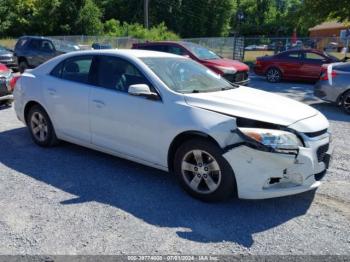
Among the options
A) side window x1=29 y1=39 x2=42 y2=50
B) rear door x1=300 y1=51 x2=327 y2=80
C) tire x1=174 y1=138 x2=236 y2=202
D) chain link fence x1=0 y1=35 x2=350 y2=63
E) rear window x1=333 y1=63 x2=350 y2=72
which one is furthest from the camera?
chain link fence x1=0 y1=35 x2=350 y2=63

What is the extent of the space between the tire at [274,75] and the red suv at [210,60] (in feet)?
10.9

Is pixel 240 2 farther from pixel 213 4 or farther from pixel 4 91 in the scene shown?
pixel 4 91

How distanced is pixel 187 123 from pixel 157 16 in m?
61.9

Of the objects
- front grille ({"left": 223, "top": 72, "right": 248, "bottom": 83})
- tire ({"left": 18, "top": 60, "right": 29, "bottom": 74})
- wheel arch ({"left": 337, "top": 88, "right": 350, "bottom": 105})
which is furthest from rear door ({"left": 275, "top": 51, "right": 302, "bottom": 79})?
tire ({"left": 18, "top": 60, "right": 29, "bottom": 74})

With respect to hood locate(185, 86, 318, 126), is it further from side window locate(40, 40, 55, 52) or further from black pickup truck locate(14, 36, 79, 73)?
side window locate(40, 40, 55, 52)

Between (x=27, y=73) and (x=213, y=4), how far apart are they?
6450 cm

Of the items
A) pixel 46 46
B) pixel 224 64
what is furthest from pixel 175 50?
pixel 46 46

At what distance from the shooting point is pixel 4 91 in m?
9.01

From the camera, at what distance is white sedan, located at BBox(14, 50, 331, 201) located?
12.7 feet

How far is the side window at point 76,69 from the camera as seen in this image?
540 centimetres

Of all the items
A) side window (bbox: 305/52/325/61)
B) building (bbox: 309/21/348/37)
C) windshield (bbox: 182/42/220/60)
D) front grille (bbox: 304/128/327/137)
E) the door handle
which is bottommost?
front grille (bbox: 304/128/327/137)

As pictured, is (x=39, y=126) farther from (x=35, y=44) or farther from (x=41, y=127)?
(x=35, y=44)

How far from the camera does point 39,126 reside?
19.9 feet

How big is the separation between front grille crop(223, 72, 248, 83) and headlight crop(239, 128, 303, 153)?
807 cm
